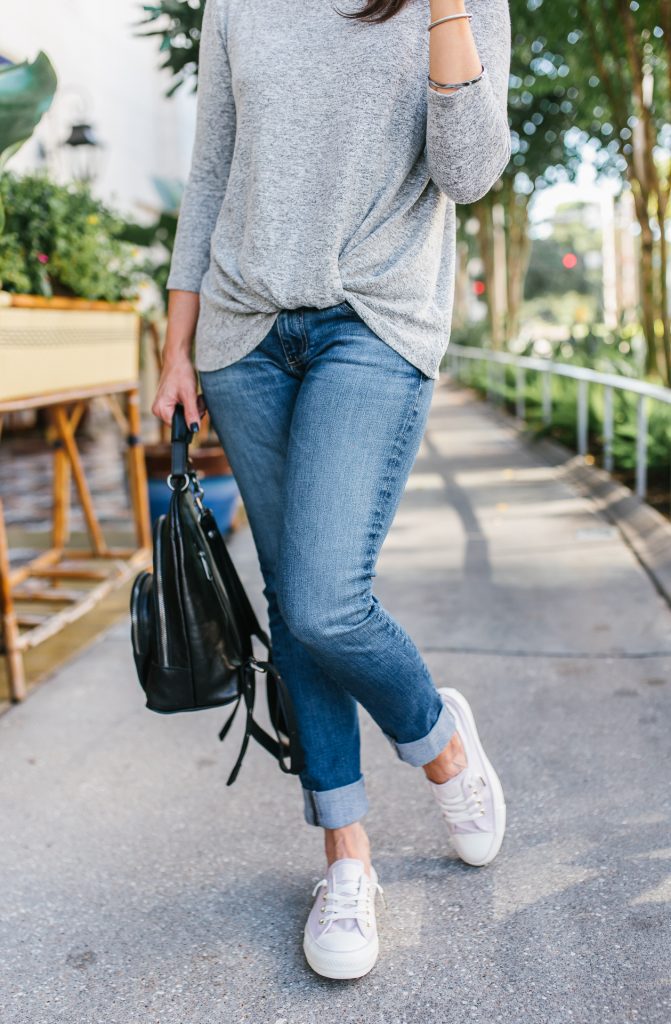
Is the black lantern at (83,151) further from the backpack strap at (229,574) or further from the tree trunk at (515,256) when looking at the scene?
the backpack strap at (229,574)

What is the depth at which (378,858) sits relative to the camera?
87.0 inches

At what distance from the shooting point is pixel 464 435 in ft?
32.9

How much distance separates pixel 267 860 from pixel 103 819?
0.45 m

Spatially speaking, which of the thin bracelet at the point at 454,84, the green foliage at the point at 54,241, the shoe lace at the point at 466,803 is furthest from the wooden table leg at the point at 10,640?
the thin bracelet at the point at 454,84

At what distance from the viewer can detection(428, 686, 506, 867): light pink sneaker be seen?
80.5 inches

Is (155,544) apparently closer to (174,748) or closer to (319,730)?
(319,730)

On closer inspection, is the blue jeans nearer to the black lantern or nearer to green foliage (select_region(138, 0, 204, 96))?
green foliage (select_region(138, 0, 204, 96))

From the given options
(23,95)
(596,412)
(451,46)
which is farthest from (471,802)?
(596,412)

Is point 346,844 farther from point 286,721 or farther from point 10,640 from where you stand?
point 10,640

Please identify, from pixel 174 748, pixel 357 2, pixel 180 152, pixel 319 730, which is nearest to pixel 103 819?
pixel 174 748

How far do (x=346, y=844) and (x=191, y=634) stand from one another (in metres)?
0.47

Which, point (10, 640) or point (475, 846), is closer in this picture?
point (475, 846)

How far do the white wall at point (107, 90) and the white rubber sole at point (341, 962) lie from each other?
8.84m

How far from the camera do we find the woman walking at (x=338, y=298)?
169 centimetres
